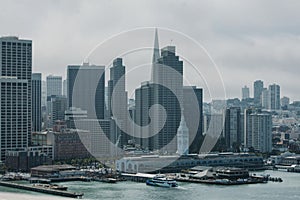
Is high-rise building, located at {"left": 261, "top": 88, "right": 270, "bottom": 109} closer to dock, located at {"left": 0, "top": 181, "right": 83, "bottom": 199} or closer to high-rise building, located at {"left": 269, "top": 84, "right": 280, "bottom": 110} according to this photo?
high-rise building, located at {"left": 269, "top": 84, "right": 280, "bottom": 110}

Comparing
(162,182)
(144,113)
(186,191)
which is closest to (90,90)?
(144,113)

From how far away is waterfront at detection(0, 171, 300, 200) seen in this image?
8.54 m

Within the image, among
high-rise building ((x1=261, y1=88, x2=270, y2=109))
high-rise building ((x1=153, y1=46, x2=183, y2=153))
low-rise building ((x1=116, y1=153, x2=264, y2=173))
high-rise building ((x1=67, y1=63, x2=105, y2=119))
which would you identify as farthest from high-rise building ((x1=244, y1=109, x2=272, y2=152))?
high-rise building ((x1=261, y1=88, x2=270, y2=109))

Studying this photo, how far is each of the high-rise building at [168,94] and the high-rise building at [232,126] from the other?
2912 mm

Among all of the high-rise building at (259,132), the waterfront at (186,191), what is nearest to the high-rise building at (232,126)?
the high-rise building at (259,132)

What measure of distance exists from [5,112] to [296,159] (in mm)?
6779

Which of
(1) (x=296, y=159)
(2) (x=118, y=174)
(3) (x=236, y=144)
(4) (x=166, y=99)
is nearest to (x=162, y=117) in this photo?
(4) (x=166, y=99)

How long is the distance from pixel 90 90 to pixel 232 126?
4556mm

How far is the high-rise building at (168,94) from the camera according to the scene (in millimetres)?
16391

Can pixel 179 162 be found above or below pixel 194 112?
below

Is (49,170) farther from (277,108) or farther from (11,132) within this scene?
(277,108)

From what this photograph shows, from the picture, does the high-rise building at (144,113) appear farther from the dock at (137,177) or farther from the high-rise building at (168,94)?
the dock at (137,177)

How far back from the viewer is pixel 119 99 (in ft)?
59.1

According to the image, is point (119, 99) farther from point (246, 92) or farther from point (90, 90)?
point (246, 92)
